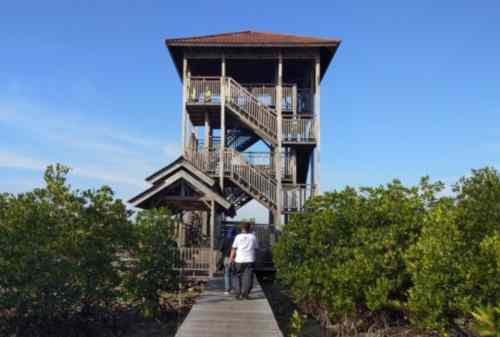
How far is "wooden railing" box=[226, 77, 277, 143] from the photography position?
18.4 m

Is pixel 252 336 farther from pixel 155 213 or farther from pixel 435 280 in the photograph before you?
pixel 155 213

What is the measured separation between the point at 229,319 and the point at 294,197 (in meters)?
10.4

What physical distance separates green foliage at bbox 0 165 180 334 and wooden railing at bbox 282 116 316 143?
919 cm

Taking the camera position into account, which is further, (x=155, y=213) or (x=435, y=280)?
(x=155, y=213)

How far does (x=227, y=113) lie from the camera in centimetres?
1919

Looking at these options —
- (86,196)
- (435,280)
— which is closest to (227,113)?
(86,196)

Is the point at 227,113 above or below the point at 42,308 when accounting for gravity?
above

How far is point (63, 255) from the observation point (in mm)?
9805

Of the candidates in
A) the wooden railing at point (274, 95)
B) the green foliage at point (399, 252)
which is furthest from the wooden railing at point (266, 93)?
the green foliage at point (399, 252)

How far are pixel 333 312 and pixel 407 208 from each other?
2608 mm

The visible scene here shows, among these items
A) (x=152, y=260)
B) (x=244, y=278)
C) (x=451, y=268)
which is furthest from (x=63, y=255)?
(x=451, y=268)

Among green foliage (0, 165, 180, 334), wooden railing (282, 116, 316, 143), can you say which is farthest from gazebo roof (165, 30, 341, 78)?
green foliage (0, 165, 180, 334)

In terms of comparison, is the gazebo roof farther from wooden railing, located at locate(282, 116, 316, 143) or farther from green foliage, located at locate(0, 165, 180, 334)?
green foliage, located at locate(0, 165, 180, 334)

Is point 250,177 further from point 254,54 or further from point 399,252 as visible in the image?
point 399,252
